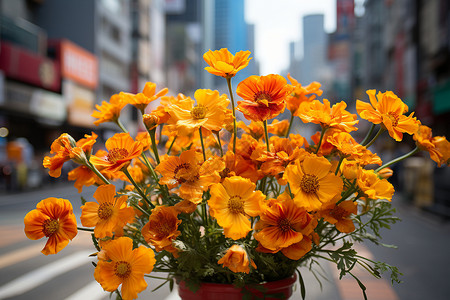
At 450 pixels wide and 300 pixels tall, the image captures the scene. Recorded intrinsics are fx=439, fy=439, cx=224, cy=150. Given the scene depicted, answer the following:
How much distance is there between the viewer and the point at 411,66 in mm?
20266

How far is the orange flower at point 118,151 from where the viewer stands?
863 millimetres

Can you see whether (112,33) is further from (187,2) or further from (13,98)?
(187,2)

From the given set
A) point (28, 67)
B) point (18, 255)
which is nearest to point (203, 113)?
point (18, 255)

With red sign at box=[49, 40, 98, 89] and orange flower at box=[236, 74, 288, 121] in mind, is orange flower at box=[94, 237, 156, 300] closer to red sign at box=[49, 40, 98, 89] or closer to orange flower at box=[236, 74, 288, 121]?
orange flower at box=[236, 74, 288, 121]

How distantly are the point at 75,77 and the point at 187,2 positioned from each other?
61.2m

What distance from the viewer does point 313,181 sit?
834 mm

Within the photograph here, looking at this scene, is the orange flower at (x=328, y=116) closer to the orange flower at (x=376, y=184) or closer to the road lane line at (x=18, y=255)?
the orange flower at (x=376, y=184)

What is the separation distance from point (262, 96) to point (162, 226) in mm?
328

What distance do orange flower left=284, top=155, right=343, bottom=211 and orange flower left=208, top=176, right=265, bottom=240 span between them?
7 cm

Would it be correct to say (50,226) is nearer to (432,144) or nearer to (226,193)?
(226,193)

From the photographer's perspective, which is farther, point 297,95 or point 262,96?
point 297,95

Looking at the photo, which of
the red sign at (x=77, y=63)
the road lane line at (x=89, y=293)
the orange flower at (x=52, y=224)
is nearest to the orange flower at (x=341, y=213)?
the orange flower at (x=52, y=224)

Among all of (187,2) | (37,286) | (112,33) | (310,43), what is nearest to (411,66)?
(37,286)

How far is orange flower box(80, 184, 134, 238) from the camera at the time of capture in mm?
840
